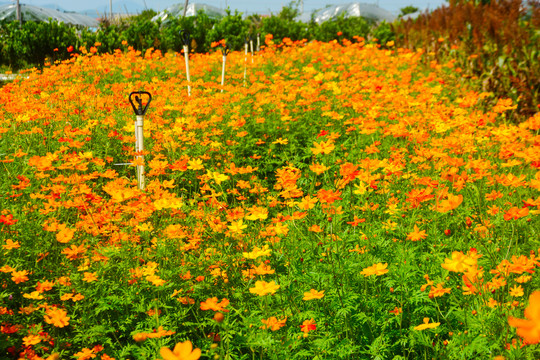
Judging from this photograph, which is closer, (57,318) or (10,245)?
(57,318)

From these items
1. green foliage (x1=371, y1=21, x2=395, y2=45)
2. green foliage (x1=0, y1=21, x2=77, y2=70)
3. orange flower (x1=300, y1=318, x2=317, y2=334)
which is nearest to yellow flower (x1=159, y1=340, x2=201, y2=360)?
orange flower (x1=300, y1=318, x2=317, y2=334)

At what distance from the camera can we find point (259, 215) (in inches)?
90.6

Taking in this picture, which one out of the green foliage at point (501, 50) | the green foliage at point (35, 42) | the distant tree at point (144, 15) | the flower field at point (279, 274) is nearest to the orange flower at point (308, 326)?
the flower field at point (279, 274)

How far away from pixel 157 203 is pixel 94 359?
2.61ft

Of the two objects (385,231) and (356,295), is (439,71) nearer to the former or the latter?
(385,231)

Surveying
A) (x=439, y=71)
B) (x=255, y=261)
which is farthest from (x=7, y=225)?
(x=439, y=71)

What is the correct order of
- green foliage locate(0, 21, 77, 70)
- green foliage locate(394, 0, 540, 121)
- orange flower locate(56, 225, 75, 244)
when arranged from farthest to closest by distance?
green foliage locate(0, 21, 77, 70), green foliage locate(394, 0, 540, 121), orange flower locate(56, 225, 75, 244)

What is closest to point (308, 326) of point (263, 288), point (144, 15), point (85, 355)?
point (263, 288)

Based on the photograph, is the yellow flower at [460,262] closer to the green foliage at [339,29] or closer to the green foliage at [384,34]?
the green foliage at [339,29]

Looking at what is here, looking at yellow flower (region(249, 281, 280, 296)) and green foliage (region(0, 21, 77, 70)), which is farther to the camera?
green foliage (region(0, 21, 77, 70))

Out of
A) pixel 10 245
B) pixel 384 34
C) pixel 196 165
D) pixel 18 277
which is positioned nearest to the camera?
pixel 18 277

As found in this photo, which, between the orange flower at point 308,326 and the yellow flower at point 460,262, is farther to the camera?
the orange flower at point 308,326

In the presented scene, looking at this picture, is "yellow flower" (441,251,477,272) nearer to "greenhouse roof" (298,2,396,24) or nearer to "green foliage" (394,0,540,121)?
"green foliage" (394,0,540,121)

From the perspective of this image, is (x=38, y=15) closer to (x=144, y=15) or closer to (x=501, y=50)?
(x=144, y=15)
